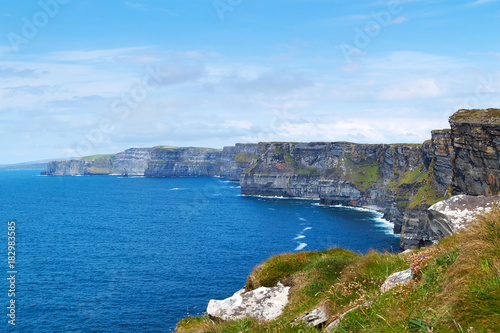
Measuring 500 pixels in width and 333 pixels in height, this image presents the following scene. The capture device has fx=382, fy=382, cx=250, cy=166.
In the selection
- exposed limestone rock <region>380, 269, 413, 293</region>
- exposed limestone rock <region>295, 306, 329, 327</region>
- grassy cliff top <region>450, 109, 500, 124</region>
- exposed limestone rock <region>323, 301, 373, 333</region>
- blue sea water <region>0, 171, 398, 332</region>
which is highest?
grassy cliff top <region>450, 109, 500, 124</region>

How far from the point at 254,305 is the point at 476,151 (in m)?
55.6

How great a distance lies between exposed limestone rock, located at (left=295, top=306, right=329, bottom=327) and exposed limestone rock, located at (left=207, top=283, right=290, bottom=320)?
4.52m

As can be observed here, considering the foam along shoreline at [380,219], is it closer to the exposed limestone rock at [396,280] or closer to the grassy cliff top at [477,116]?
the grassy cliff top at [477,116]

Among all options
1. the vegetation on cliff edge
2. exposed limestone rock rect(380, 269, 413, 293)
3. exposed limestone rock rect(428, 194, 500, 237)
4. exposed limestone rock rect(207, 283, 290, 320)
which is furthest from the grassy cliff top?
exposed limestone rock rect(380, 269, 413, 293)

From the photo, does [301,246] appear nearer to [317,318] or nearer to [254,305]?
[254,305]

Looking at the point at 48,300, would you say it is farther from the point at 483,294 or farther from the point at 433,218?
the point at 483,294

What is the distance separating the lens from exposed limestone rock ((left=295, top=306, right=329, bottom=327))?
440 inches

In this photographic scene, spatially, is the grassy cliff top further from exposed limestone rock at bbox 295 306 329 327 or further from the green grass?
the green grass

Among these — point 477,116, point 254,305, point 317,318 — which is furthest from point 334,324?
point 477,116

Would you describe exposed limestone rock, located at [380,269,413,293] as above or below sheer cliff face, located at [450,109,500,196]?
below

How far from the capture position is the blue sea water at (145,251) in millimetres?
55219

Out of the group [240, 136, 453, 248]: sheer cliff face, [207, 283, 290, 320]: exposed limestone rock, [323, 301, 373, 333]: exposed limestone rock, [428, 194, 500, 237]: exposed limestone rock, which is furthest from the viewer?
[240, 136, 453, 248]: sheer cliff face

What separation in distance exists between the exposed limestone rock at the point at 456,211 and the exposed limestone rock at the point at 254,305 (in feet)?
27.1

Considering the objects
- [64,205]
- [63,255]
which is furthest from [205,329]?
[64,205]
